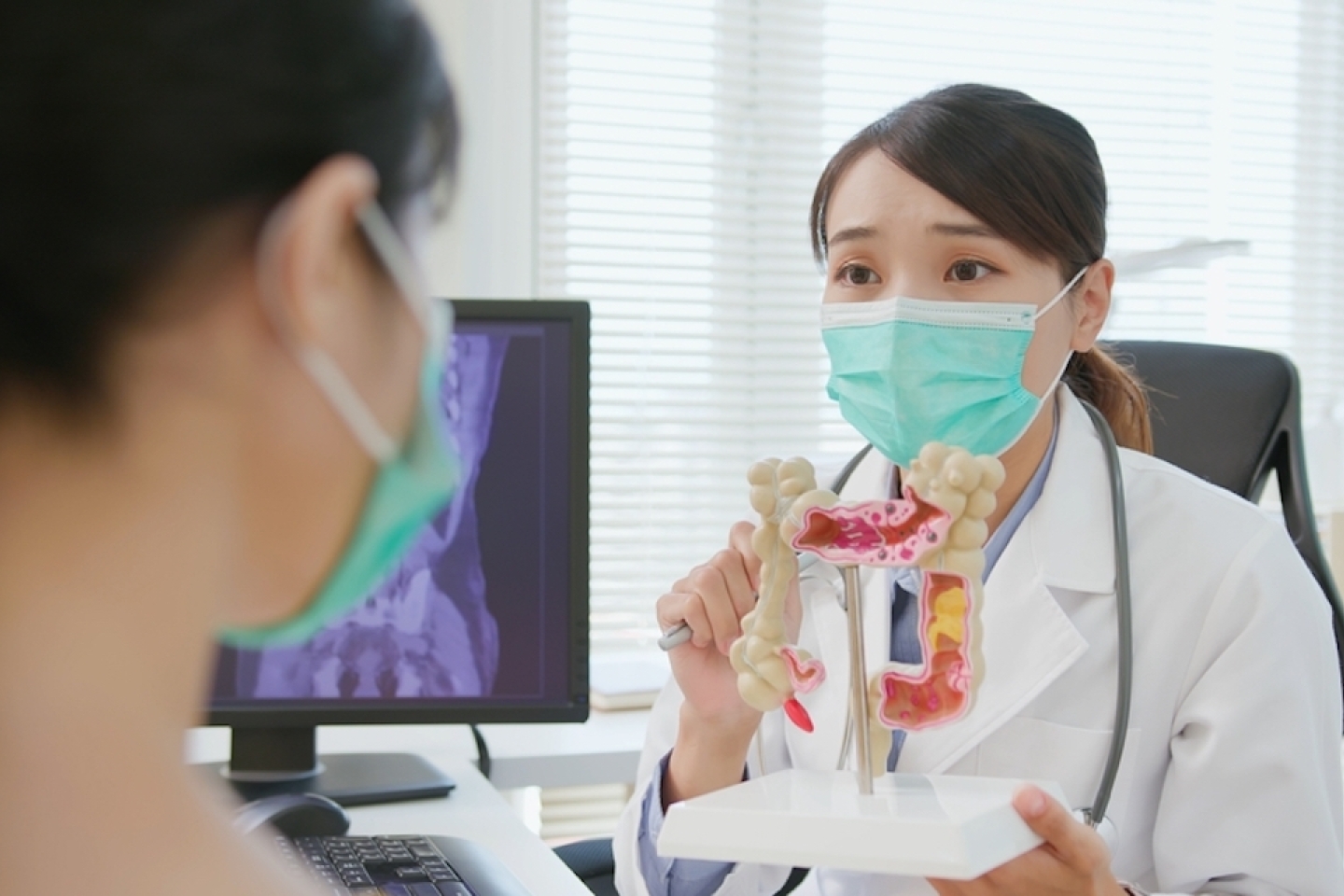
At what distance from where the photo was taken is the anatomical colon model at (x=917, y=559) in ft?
2.60

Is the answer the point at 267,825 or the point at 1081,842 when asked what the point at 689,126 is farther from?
the point at 1081,842

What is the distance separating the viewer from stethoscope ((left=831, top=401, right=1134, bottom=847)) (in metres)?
1.01

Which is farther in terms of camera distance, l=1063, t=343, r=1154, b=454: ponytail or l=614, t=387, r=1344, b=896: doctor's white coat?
l=1063, t=343, r=1154, b=454: ponytail

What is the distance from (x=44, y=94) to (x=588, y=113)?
215 centimetres

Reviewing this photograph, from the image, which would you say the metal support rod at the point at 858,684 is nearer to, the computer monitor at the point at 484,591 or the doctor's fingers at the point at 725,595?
the doctor's fingers at the point at 725,595

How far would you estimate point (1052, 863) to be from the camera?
2.78 feet

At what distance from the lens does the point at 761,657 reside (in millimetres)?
886

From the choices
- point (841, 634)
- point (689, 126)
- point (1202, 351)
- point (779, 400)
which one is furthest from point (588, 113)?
point (841, 634)

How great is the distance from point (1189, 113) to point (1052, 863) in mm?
2316

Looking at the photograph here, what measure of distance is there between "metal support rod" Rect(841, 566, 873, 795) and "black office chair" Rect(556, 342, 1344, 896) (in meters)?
0.63

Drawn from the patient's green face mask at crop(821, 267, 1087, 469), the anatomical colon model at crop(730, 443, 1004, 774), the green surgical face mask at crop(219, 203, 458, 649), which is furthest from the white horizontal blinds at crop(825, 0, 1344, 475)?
the green surgical face mask at crop(219, 203, 458, 649)

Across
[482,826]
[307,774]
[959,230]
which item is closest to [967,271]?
[959,230]

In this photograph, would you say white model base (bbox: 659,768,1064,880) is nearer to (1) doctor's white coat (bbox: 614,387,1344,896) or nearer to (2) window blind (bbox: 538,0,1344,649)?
(1) doctor's white coat (bbox: 614,387,1344,896)

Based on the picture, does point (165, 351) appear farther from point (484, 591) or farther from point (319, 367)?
point (484, 591)
